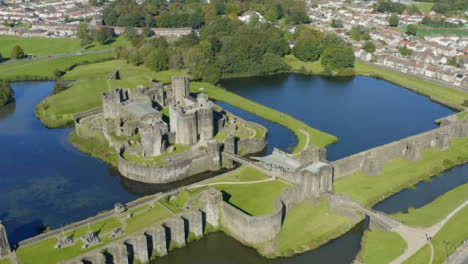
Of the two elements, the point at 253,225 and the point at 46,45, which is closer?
the point at 253,225

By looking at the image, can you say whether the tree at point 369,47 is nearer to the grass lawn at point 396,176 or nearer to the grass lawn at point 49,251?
the grass lawn at point 396,176

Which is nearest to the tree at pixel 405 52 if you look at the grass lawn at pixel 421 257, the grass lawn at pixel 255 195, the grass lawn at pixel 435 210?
the grass lawn at pixel 435 210

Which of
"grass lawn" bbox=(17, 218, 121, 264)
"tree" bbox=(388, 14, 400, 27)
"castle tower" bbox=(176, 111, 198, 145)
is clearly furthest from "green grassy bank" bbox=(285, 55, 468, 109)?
"grass lawn" bbox=(17, 218, 121, 264)

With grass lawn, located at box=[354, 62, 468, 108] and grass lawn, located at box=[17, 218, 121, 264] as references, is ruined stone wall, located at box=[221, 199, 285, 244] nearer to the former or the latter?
grass lawn, located at box=[17, 218, 121, 264]

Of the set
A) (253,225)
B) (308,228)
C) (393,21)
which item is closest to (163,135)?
(253,225)

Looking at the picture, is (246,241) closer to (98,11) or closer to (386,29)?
(386,29)

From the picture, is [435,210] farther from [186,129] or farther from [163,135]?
[163,135]

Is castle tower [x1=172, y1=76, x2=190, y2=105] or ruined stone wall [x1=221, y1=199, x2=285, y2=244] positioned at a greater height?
castle tower [x1=172, y1=76, x2=190, y2=105]
